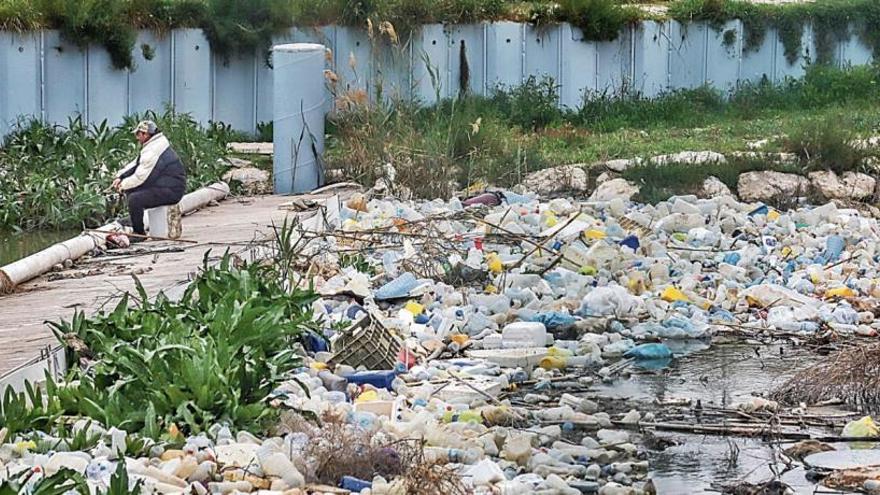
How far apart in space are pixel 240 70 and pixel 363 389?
44.4 ft

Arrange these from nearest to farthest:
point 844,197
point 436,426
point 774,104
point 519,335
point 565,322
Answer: point 436,426 < point 519,335 < point 565,322 < point 844,197 < point 774,104

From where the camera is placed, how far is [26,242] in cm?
1420

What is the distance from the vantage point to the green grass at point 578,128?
16.1 m

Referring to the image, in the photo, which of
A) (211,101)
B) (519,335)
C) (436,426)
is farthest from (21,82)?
(436,426)

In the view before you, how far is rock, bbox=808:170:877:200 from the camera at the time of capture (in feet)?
55.1

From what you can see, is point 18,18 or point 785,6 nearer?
point 18,18

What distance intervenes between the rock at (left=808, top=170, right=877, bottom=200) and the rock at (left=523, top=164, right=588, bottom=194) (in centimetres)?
242

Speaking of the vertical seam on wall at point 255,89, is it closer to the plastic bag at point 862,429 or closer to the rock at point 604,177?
the rock at point 604,177

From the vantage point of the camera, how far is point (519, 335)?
10258mm

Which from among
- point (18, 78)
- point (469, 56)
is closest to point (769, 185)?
point (469, 56)

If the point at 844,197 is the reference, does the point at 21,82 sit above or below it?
above

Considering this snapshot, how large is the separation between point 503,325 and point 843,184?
7296 mm

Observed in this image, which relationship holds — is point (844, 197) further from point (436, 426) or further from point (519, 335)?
point (436, 426)

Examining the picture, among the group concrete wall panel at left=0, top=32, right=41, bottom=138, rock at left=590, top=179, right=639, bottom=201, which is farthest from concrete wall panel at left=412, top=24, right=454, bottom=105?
rock at left=590, top=179, right=639, bottom=201
